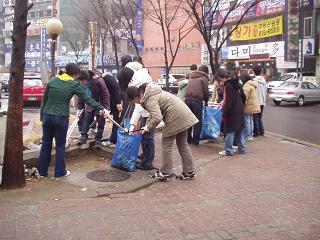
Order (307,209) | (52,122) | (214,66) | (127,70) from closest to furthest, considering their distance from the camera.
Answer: (307,209), (52,122), (127,70), (214,66)

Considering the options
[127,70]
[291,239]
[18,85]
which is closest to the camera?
[291,239]

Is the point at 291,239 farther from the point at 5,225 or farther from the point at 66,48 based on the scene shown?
the point at 66,48

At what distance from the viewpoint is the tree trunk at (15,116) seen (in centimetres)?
593

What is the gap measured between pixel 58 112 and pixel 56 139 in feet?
1.39

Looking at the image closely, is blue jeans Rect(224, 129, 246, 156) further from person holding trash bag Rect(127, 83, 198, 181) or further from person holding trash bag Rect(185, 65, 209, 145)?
person holding trash bag Rect(127, 83, 198, 181)

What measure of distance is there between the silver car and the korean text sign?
12388mm

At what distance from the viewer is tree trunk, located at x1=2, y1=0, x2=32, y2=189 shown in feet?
19.5

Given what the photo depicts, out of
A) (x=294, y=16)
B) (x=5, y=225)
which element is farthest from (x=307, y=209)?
(x=294, y=16)

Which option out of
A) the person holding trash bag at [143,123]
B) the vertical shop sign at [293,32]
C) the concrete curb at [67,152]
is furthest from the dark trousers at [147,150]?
the vertical shop sign at [293,32]

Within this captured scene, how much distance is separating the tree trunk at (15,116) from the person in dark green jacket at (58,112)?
22.2 inches

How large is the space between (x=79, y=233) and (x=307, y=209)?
275cm

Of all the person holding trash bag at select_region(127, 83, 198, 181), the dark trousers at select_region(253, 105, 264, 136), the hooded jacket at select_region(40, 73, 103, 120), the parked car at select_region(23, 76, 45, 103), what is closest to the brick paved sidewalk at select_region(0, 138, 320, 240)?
the person holding trash bag at select_region(127, 83, 198, 181)

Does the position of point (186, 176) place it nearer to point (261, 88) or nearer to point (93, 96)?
point (93, 96)

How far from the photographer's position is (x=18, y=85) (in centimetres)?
601
